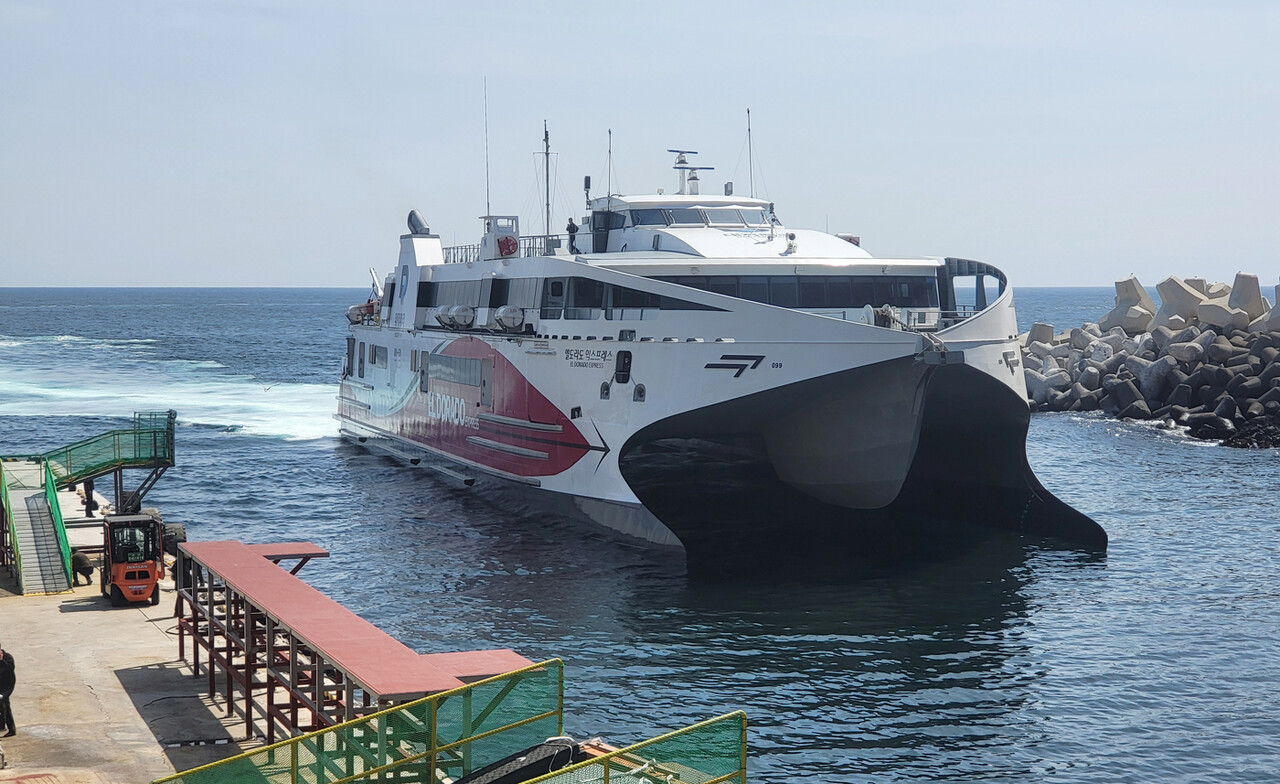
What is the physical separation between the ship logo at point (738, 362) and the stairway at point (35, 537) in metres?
12.2

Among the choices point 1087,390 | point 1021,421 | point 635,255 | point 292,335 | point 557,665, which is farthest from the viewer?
point 292,335

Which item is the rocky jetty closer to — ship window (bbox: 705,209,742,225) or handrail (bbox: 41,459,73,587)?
ship window (bbox: 705,209,742,225)

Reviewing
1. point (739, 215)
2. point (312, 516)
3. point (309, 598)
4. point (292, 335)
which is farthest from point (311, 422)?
point (292, 335)

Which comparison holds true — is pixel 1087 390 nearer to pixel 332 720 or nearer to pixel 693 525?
pixel 693 525

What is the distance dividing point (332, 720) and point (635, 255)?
18.3 meters

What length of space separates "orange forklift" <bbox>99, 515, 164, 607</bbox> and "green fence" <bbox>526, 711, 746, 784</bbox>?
38.6 ft

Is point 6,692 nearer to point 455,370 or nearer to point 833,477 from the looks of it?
point 833,477

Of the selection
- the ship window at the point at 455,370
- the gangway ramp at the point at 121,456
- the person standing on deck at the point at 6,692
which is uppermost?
the ship window at the point at 455,370

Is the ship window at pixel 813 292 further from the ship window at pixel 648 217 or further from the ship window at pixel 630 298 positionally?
the ship window at pixel 648 217

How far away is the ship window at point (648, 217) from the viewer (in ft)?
103

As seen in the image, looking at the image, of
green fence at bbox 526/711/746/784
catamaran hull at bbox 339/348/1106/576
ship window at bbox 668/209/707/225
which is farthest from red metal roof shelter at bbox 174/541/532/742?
ship window at bbox 668/209/707/225

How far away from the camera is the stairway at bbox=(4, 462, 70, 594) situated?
20797 millimetres

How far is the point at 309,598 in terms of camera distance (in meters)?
14.1

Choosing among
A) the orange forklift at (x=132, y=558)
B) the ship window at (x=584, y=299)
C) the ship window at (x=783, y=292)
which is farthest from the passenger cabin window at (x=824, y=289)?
the orange forklift at (x=132, y=558)
